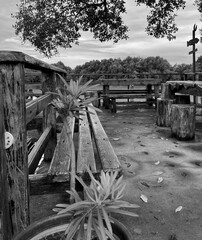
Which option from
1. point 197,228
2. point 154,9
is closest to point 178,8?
point 154,9

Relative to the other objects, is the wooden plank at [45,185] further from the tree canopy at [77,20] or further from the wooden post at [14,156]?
the tree canopy at [77,20]

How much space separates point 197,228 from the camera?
2457 millimetres

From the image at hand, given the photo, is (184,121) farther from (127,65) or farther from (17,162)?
(127,65)

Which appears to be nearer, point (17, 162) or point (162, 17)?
point (17, 162)

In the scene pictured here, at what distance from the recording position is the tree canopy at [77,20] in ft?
38.8

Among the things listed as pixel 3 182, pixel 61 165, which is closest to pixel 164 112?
pixel 61 165

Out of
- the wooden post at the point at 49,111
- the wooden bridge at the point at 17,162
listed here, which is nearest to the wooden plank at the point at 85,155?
the wooden bridge at the point at 17,162

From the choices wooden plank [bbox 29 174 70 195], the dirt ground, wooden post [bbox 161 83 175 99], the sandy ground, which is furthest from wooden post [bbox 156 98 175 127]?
wooden plank [bbox 29 174 70 195]

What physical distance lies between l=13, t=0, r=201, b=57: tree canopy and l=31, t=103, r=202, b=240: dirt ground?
7.64m

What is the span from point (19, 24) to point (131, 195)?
39.1ft

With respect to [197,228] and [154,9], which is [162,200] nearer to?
[197,228]

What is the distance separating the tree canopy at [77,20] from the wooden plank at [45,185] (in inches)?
430

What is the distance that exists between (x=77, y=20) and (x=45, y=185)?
11.1 metres

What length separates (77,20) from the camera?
11.9m
